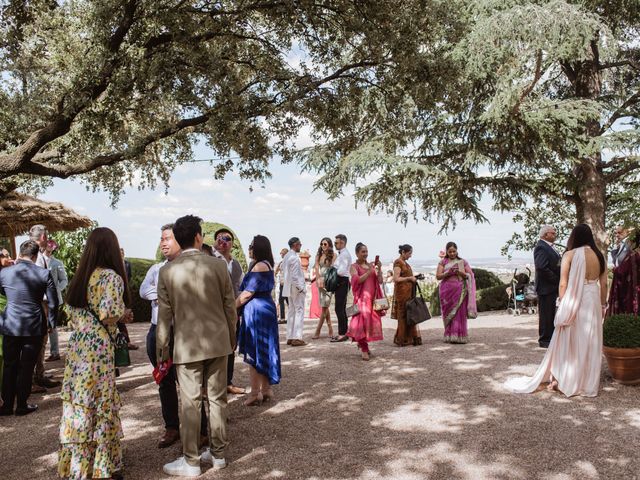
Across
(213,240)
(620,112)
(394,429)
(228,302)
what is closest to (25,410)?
(228,302)

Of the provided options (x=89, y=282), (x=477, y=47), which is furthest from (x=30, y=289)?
(x=477, y=47)

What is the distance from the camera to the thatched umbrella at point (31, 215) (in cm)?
1309

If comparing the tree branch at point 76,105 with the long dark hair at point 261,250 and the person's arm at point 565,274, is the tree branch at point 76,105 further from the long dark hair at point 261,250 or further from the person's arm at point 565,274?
the person's arm at point 565,274

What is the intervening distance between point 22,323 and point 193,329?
3.18 metres

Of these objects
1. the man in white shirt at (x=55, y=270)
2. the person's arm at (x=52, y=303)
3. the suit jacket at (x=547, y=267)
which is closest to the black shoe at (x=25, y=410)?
the person's arm at (x=52, y=303)

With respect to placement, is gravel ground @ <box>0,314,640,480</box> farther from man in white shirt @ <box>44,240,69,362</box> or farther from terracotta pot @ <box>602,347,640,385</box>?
man in white shirt @ <box>44,240,69,362</box>

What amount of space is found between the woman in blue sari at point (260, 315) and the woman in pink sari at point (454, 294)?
5084 mm

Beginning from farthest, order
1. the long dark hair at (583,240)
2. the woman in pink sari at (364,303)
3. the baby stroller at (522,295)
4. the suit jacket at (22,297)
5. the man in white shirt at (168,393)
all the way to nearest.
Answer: the baby stroller at (522,295), the woman in pink sari at (364,303), the long dark hair at (583,240), the suit jacket at (22,297), the man in white shirt at (168,393)

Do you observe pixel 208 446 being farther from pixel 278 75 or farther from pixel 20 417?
pixel 278 75

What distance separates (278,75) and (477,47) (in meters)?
9.00

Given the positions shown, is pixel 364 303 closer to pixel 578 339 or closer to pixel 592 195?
pixel 578 339

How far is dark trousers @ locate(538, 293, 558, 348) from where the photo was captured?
30.8 feet

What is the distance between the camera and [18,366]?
669 cm

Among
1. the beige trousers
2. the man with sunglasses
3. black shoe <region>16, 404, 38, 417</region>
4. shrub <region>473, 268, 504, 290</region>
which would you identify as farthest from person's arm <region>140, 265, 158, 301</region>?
shrub <region>473, 268, 504, 290</region>
